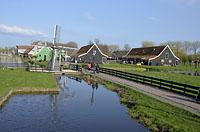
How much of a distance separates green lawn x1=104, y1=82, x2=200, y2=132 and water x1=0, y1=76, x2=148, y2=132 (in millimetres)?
663

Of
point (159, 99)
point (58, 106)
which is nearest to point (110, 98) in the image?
point (159, 99)

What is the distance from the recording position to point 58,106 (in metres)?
25.7

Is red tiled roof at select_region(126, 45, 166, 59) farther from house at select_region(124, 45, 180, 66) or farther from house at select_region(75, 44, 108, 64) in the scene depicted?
house at select_region(75, 44, 108, 64)

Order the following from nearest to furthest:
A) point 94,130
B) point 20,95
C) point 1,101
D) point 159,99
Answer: point 94,130, point 1,101, point 159,99, point 20,95

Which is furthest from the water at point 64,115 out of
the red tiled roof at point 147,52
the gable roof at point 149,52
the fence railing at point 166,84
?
the red tiled roof at point 147,52

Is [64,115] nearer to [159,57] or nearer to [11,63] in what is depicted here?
[11,63]

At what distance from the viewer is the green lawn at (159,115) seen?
1844cm

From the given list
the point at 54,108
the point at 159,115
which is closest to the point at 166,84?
the point at 159,115

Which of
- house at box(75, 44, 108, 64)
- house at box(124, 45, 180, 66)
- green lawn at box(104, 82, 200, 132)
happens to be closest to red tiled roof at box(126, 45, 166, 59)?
house at box(124, 45, 180, 66)

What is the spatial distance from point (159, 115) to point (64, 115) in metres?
6.14

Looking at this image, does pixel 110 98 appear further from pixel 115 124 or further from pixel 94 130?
pixel 94 130

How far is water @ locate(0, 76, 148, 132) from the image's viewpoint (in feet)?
61.7

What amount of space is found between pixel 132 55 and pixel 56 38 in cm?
5388

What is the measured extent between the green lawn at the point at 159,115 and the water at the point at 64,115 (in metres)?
0.66
